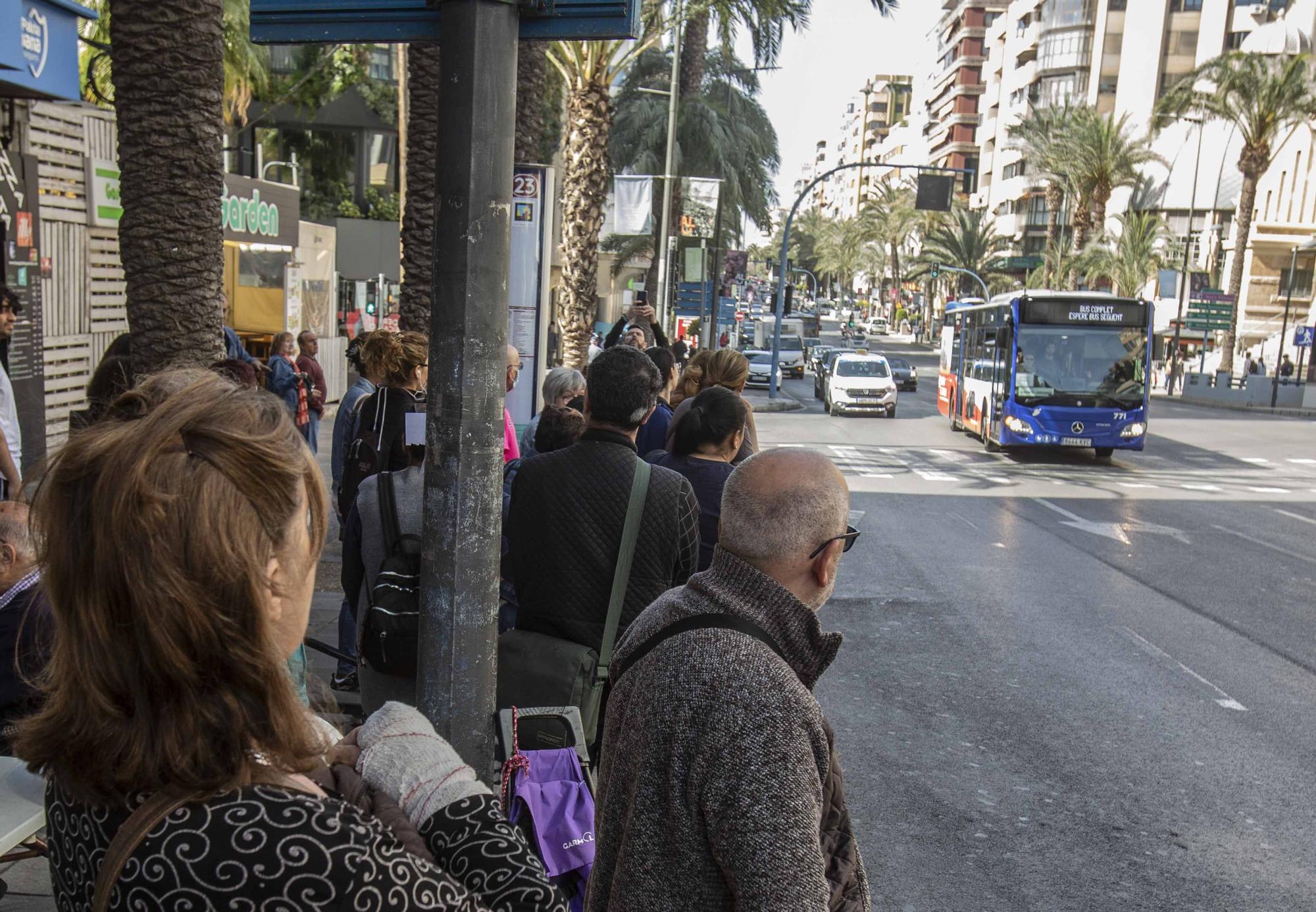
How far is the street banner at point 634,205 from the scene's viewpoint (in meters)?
22.8

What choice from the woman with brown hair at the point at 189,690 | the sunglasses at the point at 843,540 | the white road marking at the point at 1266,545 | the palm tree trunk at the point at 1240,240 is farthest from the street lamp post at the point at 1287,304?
the woman with brown hair at the point at 189,690

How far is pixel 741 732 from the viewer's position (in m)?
2.00

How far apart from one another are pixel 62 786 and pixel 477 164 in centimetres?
205

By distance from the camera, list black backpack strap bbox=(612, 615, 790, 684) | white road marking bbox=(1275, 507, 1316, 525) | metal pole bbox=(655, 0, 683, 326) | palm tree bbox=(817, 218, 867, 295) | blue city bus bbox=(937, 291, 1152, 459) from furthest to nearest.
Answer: palm tree bbox=(817, 218, 867, 295)
metal pole bbox=(655, 0, 683, 326)
blue city bus bbox=(937, 291, 1152, 459)
white road marking bbox=(1275, 507, 1316, 525)
black backpack strap bbox=(612, 615, 790, 684)

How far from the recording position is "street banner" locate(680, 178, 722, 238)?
29.3 m

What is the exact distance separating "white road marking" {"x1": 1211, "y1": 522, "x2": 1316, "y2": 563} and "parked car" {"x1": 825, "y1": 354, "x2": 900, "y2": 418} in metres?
17.3

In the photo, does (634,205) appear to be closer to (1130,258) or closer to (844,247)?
(1130,258)

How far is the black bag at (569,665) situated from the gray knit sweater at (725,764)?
1516 millimetres

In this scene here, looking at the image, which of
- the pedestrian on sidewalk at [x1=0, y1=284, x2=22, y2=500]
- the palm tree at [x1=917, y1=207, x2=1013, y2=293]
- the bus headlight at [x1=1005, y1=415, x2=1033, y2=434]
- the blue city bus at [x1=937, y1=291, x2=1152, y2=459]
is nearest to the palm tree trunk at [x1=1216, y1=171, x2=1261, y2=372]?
the palm tree at [x1=917, y1=207, x2=1013, y2=293]

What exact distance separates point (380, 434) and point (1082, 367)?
17887mm

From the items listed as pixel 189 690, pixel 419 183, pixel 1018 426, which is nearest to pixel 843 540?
pixel 189 690

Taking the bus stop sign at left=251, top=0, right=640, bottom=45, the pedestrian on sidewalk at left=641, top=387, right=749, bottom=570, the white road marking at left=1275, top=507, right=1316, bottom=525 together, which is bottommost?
the white road marking at left=1275, top=507, right=1316, bottom=525

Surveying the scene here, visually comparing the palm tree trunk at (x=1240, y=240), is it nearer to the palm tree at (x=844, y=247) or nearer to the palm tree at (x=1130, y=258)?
the palm tree at (x=1130, y=258)

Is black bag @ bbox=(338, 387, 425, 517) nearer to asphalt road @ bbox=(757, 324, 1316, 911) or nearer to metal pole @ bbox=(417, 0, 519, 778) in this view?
metal pole @ bbox=(417, 0, 519, 778)
